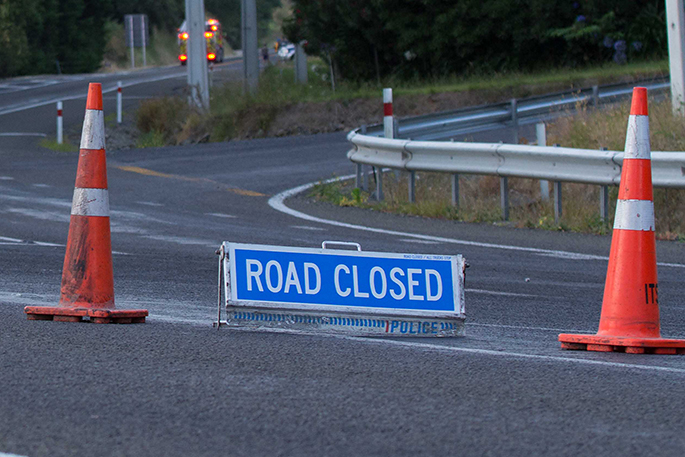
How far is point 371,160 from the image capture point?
1312cm

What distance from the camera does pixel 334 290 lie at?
5.46m

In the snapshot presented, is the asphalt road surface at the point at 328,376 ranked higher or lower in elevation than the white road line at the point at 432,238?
lower

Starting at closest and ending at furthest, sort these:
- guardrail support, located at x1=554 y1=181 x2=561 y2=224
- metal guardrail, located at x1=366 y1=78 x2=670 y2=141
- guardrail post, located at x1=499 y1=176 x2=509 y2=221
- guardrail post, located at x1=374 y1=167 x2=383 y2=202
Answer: guardrail support, located at x1=554 y1=181 x2=561 y2=224
guardrail post, located at x1=499 y1=176 x2=509 y2=221
guardrail post, located at x1=374 y1=167 x2=383 y2=202
metal guardrail, located at x1=366 y1=78 x2=670 y2=141

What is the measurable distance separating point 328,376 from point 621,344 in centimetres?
160

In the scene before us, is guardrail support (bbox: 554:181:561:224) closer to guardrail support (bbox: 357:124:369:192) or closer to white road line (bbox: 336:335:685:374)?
guardrail support (bbox: 357:124:369:192)

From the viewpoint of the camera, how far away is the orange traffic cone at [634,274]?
536cm

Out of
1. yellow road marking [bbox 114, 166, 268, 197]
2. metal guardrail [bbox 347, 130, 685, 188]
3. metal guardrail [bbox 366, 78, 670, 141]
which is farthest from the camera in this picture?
metal guardrail [bbox 366, 78, 670, 141]

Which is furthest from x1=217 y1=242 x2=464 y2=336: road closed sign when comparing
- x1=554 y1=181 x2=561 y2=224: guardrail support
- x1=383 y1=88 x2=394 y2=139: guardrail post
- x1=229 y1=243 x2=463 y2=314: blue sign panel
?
x1=383 y1=88 x2=394 y2=139: guardrail post

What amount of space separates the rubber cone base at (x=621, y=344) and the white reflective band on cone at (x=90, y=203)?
2.57 metres

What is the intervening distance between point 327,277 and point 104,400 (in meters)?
1.63

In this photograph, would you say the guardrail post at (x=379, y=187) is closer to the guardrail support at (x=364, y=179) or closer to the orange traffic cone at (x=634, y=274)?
the guardrail support at (x=364, y=179)

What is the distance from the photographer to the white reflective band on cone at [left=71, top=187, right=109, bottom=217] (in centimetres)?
596

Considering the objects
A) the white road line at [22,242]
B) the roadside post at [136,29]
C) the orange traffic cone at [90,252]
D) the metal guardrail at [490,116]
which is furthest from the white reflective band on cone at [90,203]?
the roadside post at [136,29]

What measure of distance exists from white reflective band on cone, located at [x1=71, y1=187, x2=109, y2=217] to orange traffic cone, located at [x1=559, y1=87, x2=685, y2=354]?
2570mm
